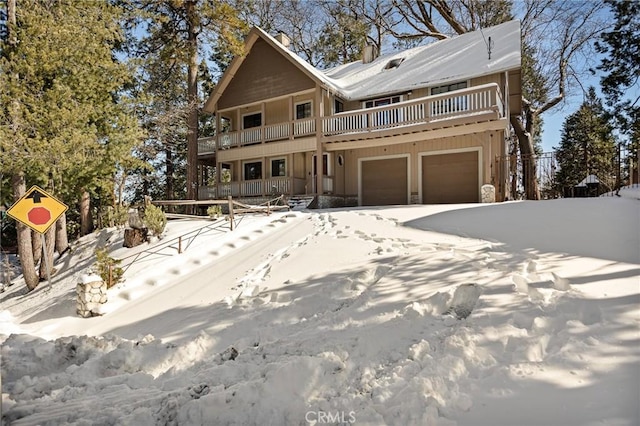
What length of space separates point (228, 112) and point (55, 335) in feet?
54.0

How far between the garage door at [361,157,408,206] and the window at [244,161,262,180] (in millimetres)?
5850

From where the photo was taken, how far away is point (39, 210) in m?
7.73

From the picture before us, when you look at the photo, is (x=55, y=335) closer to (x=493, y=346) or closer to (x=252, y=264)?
(x=252, y=264)

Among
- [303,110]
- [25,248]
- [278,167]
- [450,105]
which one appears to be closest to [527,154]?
[450,105]

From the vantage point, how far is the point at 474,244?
19.9 ft

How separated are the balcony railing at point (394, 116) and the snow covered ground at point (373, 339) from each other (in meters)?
6.78

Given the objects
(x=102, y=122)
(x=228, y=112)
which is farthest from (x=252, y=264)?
(x=228, y=112)

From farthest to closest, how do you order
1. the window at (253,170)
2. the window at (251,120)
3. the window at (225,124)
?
the window at (225,124)
the window at (251,120)
the window at (253,170)

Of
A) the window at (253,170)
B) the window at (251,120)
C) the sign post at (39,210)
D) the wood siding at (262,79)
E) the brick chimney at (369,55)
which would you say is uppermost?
the brick chimney at (369,55)

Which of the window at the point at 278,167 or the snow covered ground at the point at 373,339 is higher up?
the window at the point at 278,167

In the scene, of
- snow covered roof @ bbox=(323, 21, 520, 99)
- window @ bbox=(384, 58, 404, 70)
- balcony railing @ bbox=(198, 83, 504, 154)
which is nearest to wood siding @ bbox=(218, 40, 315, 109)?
balcony railing @ bbox=(198, 83, 504, 154)

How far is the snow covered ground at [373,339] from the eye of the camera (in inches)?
97.5

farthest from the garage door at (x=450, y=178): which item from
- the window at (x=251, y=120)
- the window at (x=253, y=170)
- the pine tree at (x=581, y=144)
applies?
the window at (x=251, y=120)

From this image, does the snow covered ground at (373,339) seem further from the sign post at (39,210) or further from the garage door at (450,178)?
the garage door at (450,178)
